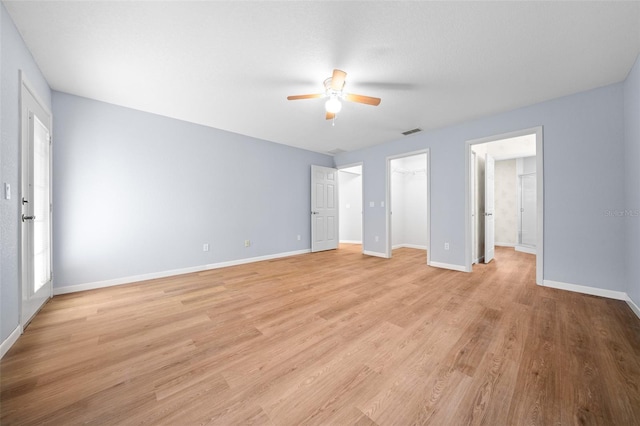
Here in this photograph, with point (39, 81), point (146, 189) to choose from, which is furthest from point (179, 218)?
point (39, 81)

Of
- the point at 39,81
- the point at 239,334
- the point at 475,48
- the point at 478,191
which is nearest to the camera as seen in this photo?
the point at 239,334

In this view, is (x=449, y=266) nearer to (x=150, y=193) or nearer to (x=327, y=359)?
(x=327, y=359)

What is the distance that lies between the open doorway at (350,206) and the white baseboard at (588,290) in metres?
4.63

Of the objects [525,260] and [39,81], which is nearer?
[39,81]

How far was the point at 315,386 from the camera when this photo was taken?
4.43ft

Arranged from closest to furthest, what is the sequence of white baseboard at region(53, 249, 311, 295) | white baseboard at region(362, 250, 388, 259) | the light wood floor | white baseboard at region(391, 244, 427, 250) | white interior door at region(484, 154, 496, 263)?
the light wood floor < white baseboard at region(53, 249, 311, 295) < white interior door at region(484, 154, 496, 263) < white baseboard at region(362, 250, 388, 259) < white baseboard at region(391, 244, 427, 250)

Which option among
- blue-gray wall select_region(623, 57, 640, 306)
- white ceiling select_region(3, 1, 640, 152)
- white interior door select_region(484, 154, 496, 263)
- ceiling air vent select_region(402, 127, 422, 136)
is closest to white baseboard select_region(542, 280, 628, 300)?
blue-gray wall select_region(623, 57, 640, 306)

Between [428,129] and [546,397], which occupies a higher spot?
[428,129]

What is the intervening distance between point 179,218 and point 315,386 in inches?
138

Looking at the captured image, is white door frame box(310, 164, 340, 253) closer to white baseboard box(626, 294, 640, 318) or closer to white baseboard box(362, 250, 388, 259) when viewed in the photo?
white baseboard box(362, 250, 388, 259)

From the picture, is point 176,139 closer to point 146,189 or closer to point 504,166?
point 146,189

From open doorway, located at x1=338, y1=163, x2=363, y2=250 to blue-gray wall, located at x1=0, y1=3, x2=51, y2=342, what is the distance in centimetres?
627

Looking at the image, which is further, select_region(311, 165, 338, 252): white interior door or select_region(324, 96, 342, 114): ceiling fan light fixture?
select_region(311, 165, 338, 252): white interior door

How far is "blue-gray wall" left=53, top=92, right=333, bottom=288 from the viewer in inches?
117
